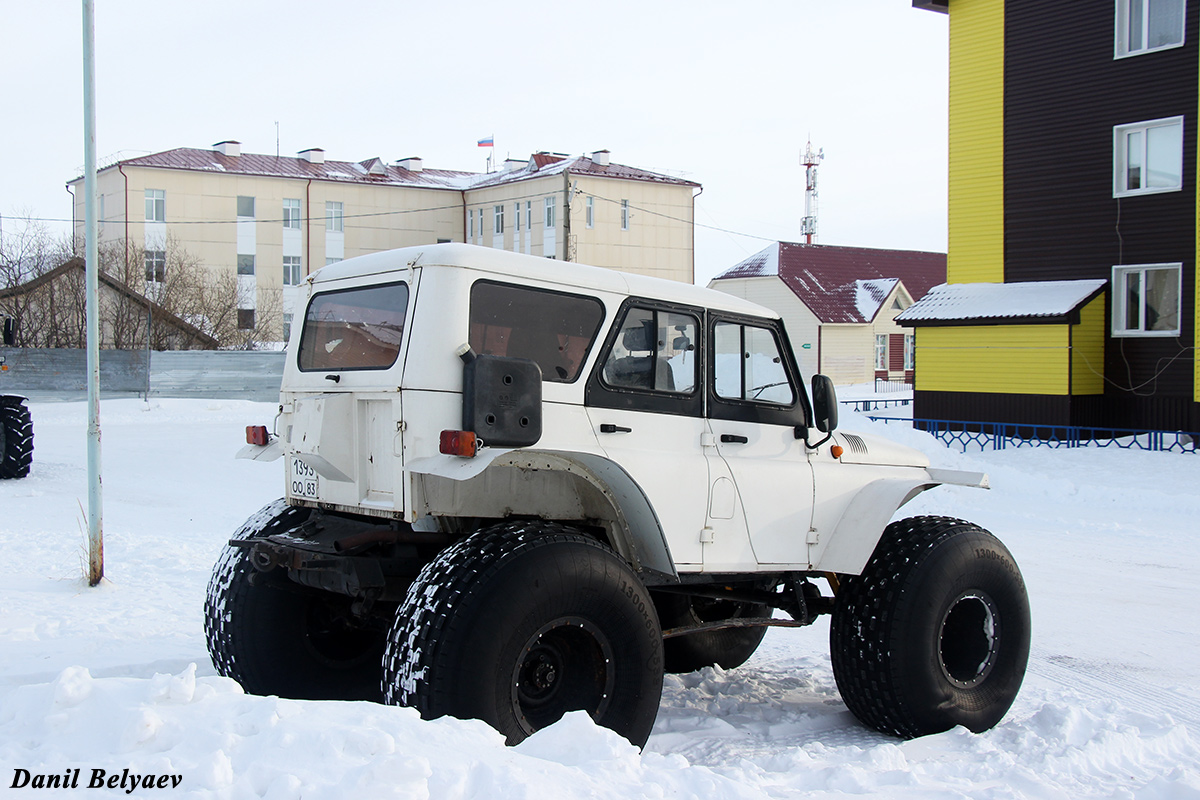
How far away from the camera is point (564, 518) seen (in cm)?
507

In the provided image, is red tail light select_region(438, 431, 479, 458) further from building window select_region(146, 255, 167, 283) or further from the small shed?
building window select_region(146, 255, 167, 283)

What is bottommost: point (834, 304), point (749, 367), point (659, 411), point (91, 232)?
point (659, 411)

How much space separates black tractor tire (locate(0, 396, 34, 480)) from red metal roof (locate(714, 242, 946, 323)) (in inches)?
1472

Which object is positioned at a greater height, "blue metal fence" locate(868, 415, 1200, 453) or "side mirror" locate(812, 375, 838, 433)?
"side mirror" locate(812, 375, 838, 433)

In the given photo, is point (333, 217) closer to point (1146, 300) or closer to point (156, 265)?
point (156, 265)

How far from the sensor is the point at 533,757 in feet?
12.4

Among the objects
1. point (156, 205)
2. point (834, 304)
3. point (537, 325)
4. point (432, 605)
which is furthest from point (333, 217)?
point (432, 605)

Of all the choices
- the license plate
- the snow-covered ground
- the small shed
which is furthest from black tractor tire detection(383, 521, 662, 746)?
the small shed

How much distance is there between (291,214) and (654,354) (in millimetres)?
52079

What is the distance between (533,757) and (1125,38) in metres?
22.7

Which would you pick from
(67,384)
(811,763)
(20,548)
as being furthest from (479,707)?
(67,384)

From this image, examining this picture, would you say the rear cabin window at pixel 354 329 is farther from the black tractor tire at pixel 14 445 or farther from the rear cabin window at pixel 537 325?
the black tractor tire at pixel 14 445

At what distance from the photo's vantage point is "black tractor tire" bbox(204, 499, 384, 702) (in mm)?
5301

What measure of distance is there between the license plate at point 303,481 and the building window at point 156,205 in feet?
165
